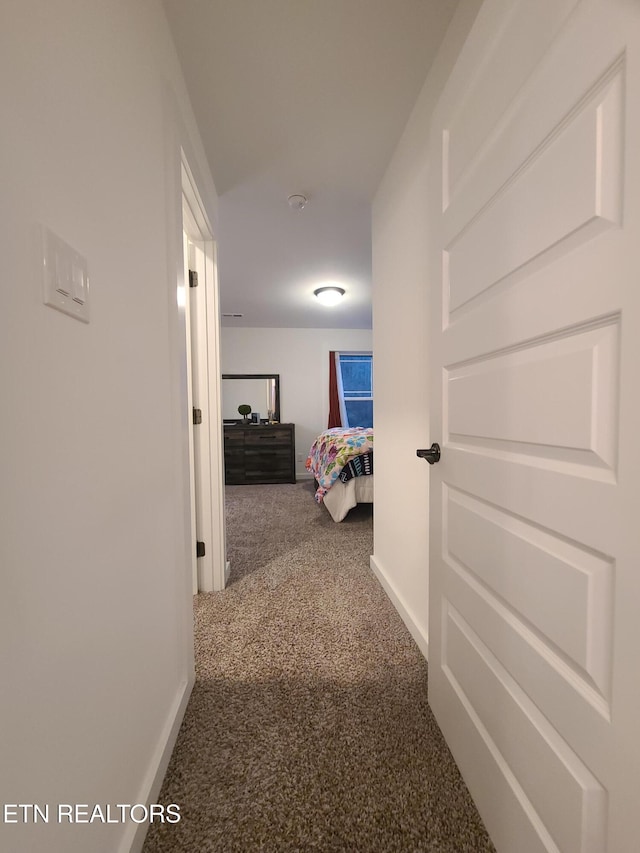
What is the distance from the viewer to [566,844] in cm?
62

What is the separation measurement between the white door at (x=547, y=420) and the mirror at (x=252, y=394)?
467 centimetres

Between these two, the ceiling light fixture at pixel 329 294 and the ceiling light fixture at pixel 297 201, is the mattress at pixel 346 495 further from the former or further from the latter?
the ceiling light fixture at pixel 297 201

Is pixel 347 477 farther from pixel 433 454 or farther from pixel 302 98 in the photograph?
pixel 302 98

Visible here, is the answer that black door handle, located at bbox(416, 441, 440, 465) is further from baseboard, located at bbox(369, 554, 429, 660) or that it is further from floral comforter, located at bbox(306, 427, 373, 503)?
floral comforter, located at bbox(306, 427, 373, 503)

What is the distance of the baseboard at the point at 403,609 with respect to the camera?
149 centimetres

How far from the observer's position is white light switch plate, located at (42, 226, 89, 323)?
0.55 m

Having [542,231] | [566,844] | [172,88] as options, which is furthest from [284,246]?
[566,844]

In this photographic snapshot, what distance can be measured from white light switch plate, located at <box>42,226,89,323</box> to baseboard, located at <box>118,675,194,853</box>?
41.1 inches

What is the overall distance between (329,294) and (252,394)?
2.24m

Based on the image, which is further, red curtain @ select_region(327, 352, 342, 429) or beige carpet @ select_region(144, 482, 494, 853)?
red curtain @ select_region(327, 352, 342, 429)

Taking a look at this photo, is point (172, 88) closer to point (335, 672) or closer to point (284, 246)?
point (284, 246)

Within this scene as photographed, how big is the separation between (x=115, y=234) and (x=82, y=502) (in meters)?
0.56

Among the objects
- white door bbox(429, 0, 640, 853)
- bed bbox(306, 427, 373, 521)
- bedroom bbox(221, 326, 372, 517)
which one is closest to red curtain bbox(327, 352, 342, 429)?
bedroom bbox(221, 326, 372, 517)

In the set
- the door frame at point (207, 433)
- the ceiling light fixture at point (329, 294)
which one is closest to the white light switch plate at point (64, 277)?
the door frame at point (207, 433)
